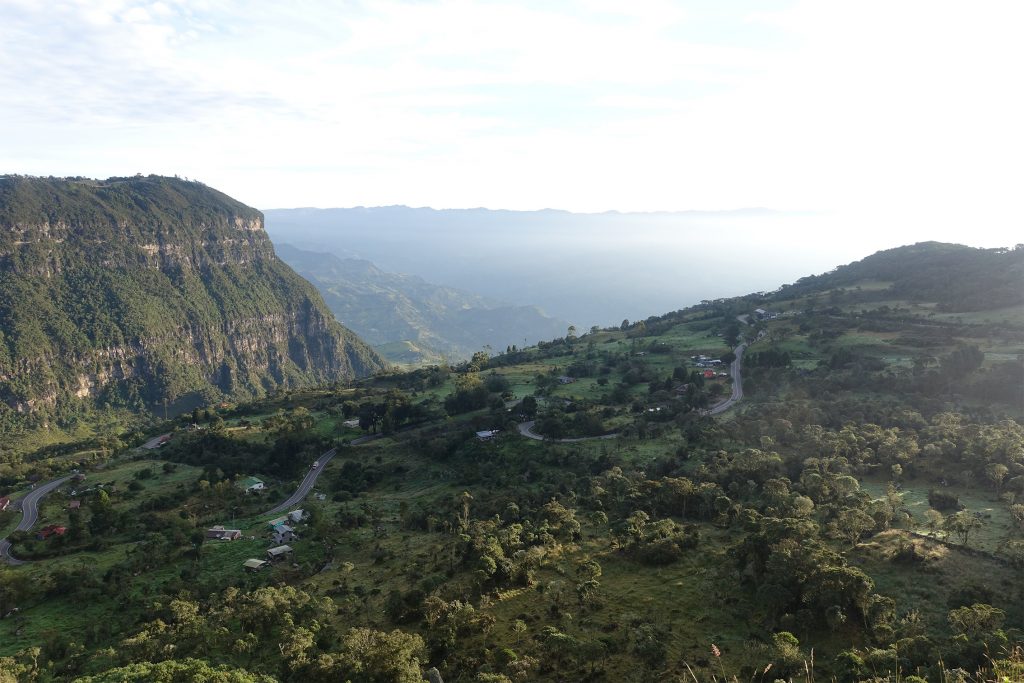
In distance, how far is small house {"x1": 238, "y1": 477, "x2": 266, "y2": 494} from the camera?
70.8 m

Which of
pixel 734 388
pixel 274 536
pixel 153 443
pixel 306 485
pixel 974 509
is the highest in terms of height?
pixel 974 509

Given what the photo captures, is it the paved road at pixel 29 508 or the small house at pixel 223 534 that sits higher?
the small house at pixel 223 534

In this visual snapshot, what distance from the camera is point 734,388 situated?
90250 millimetres

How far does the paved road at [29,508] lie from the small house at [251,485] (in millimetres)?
21235

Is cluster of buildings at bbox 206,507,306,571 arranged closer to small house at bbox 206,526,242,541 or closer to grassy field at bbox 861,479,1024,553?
small house at bbox 206,526,242,541

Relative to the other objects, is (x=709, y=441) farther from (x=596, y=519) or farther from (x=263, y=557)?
(x=263, y=557)

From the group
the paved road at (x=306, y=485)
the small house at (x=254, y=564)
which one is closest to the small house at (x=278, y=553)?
the small house at (x=254, y=564)

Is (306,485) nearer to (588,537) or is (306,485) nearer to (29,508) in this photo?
(29,508)

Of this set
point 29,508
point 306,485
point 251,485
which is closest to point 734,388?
point 306,485

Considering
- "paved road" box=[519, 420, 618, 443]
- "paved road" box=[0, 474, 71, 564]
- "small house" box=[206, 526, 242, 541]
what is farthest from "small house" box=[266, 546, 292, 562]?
"paved road" box=[519, 420, 618, 443]

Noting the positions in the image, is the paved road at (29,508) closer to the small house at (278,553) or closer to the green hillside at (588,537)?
the green hillside at (588,537)

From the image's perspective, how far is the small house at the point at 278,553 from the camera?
164 ft

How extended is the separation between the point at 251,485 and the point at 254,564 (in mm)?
26467

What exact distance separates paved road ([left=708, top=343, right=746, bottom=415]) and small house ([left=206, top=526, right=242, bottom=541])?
5875cm
